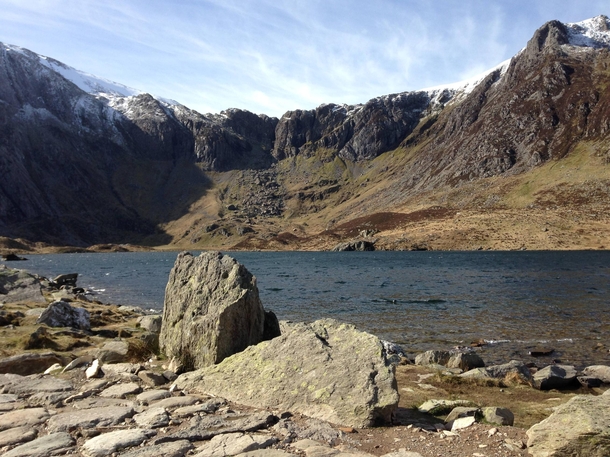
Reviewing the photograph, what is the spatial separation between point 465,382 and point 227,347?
918cm

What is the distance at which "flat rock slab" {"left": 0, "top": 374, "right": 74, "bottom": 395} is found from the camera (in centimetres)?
1040

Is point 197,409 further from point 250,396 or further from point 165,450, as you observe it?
point 165,450

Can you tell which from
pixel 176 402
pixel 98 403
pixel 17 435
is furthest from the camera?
pixel 176 402

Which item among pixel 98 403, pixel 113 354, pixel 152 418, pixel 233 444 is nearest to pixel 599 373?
pixel 233 444

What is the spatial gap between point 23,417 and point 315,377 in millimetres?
5958

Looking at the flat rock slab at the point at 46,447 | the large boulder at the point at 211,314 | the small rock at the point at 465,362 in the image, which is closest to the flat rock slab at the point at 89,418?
the flat rock slab at the point at 46,447

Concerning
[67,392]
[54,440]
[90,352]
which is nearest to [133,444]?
[54,440]

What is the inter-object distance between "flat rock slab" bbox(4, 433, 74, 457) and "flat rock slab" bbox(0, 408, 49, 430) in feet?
3.47

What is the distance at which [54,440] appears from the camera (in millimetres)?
7324

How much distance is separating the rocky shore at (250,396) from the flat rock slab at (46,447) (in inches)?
1.2

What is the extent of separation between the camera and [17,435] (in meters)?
7.55

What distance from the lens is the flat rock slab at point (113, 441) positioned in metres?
6.93

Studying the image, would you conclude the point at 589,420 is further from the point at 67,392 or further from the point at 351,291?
the point at 351,291

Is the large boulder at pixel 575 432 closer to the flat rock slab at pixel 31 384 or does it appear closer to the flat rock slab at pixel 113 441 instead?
the flat rock slab at pixel 113 441
